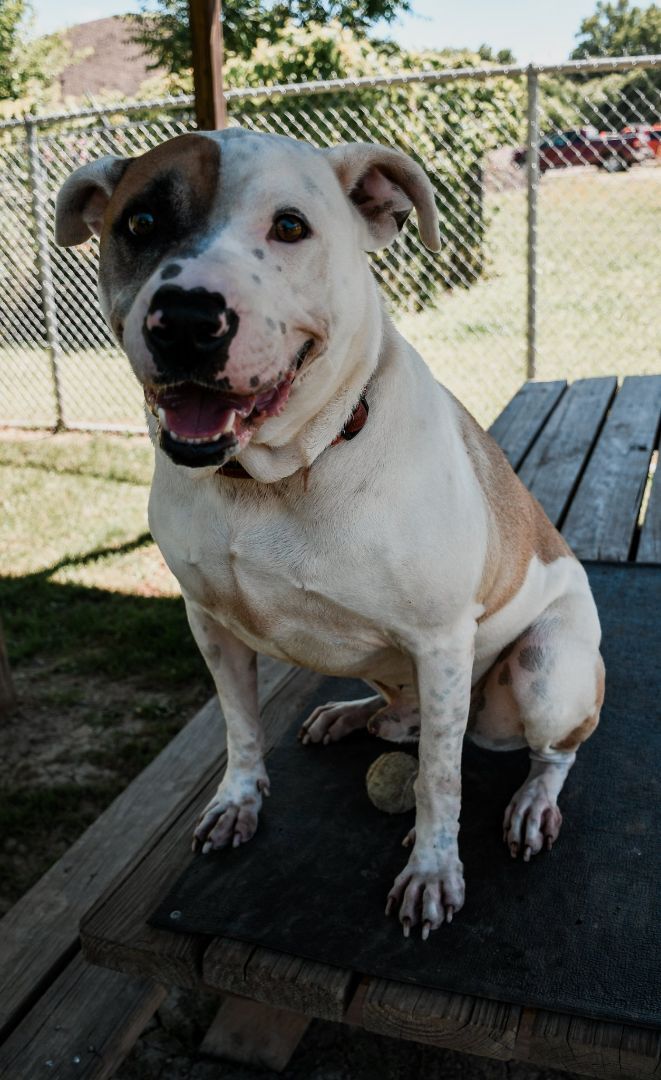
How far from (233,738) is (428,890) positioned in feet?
1.97

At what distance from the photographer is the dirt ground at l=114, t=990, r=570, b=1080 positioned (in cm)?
235

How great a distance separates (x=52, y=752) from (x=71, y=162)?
240 inches

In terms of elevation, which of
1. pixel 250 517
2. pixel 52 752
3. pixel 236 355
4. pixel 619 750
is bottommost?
pixel 52 752

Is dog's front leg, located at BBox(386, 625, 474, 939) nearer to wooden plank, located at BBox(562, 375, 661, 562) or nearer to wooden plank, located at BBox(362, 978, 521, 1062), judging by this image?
wooden plank, located at BBox(362, 978, 521, 1062)

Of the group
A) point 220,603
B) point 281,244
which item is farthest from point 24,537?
point 281,244

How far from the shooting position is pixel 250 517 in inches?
75.7

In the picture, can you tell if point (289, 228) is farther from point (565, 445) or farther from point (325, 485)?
point (565, 445)

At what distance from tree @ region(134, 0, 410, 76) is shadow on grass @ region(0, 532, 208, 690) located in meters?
8.82

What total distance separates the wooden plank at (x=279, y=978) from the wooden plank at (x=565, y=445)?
2343mm

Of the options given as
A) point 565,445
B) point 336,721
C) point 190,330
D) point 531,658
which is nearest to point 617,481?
point 565,445

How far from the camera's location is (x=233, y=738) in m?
2.38

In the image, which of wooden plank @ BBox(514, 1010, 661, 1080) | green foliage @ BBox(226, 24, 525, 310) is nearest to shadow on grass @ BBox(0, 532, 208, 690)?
wooden plank @ BBox(514, 1010, 661, 1080)

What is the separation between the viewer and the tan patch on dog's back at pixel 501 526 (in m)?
2.15

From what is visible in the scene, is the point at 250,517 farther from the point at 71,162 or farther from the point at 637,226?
the point at 637,226
